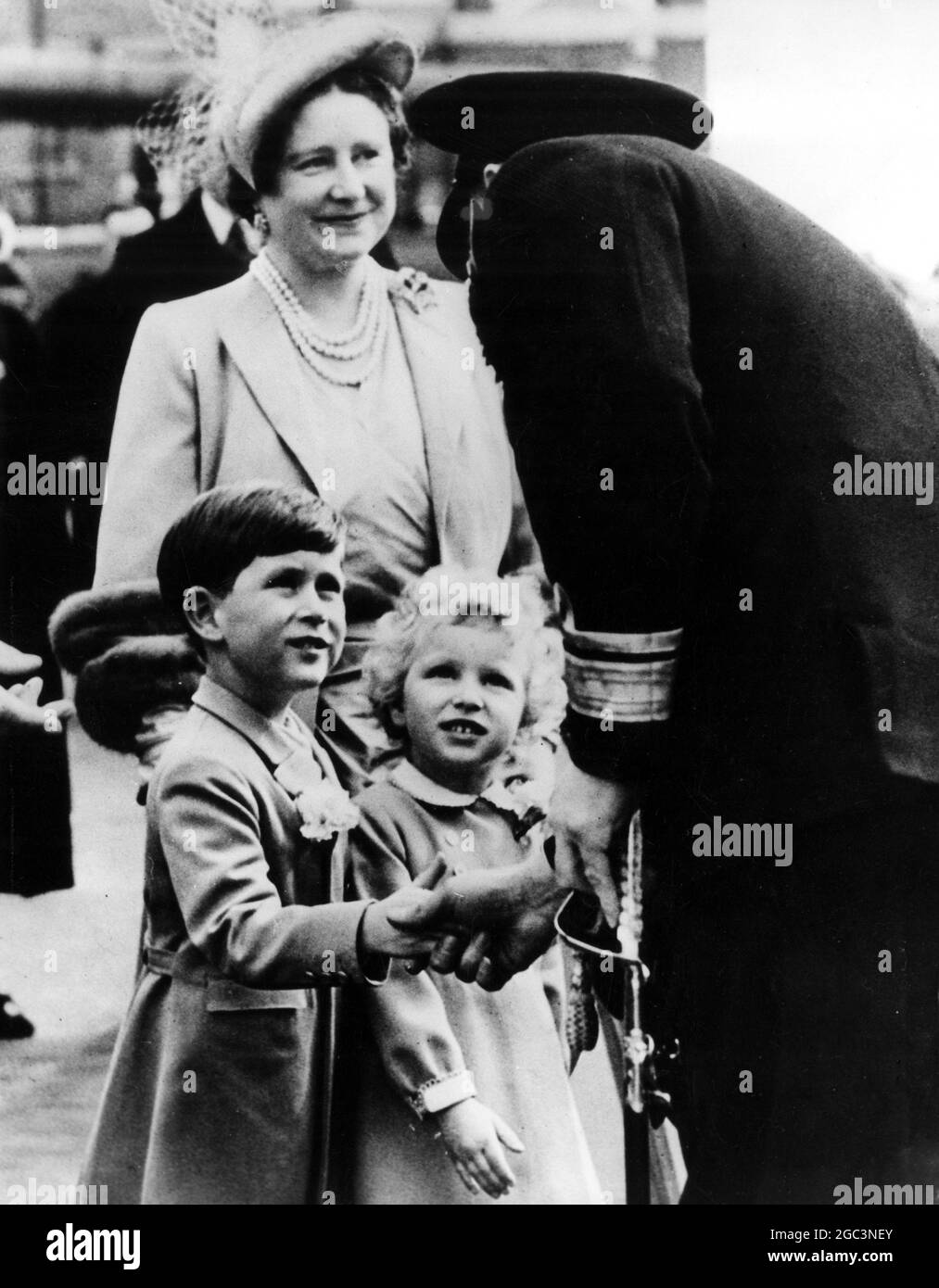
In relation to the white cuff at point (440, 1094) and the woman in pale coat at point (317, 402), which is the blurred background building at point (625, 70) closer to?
the woman in pale coat at point (317, 402)

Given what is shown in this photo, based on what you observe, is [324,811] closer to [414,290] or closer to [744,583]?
[744,583]

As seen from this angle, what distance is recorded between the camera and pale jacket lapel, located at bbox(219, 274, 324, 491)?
→ 2.90 m

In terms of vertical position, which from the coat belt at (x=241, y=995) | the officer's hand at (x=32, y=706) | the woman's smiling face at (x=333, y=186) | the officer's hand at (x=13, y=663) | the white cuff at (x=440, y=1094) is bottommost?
the white cuff at (x=440, y=1094)

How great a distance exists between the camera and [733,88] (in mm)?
2986

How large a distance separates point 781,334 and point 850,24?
2.42 ft

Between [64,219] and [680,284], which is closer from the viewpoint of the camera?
[680,284]

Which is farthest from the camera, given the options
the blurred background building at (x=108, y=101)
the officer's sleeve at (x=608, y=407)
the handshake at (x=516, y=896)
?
the blurred background building at (x=108, y=101)

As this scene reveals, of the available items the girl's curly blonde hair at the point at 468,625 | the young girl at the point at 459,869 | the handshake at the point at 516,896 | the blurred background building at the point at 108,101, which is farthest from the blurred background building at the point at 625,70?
the handshake at the point at 516,896

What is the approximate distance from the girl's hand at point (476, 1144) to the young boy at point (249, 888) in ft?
0.80

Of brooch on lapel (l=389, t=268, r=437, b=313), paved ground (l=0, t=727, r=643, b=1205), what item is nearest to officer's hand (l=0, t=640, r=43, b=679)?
paved ground (l=0, t=727, r=643, b=1205)

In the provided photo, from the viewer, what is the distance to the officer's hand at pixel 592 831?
2867 mm

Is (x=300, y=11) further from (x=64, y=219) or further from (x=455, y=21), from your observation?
(x=64, y=219)

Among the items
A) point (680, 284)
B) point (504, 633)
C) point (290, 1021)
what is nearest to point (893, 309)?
point (680, 284)

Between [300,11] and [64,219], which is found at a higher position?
[300,11]
